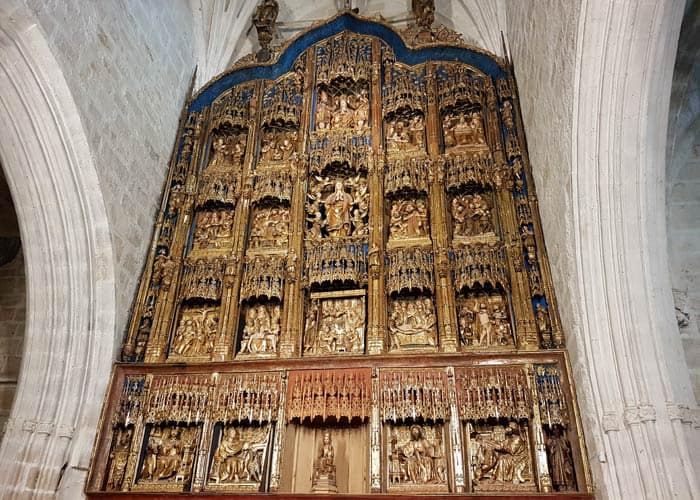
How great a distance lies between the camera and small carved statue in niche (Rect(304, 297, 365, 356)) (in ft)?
23.3

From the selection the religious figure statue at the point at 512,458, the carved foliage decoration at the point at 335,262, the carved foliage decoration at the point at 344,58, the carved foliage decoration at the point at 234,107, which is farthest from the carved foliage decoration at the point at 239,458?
the carved foliage decoration at the point at 344,58

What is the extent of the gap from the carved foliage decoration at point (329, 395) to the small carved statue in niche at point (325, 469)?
0.27m

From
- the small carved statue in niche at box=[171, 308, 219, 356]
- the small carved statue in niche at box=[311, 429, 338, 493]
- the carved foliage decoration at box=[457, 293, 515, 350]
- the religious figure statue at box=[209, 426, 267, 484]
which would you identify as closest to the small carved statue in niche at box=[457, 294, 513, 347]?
the carved foliage decoration at box=[457, 293, 515, 350]

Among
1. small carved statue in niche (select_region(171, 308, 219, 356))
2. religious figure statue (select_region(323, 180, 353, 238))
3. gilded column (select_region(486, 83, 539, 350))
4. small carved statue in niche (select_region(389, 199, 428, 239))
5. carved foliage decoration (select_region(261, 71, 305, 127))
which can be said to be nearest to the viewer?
gilded column (select_region(486, 83, 539, 350))

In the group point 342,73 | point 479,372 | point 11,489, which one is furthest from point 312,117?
point 11,489

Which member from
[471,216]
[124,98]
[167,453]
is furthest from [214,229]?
[471,216]

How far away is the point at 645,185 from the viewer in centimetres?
546

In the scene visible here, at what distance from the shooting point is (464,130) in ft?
28.4

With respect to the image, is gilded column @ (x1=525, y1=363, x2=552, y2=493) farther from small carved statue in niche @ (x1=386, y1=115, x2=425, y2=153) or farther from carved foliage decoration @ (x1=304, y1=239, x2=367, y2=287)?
small carved statue in niche @ (x1=386, y1=115, x2=425, y2=153)

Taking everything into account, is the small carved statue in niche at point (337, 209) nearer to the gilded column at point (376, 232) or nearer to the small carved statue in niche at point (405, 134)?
the gilded column at point (376, 232)

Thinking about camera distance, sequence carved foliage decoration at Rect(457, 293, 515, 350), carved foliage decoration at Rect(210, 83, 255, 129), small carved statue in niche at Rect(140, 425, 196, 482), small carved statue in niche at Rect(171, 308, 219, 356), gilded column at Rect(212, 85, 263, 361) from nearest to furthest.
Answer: small carved statue in niche at Rect(140, 425, 196, 482), carved foliage decoration at Rect(457, 293, 515, 350), gilded column at Rect(212, 85, 263, 361), small carved statue in niche at Rect(171, 308, 219, 356), carved foliage decoration at Rect(210, 83, 255, 129)

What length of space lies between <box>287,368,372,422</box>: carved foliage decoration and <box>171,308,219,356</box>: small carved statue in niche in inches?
53.3

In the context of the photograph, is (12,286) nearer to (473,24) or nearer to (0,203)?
(0,203)

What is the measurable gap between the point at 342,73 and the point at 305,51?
984mm
